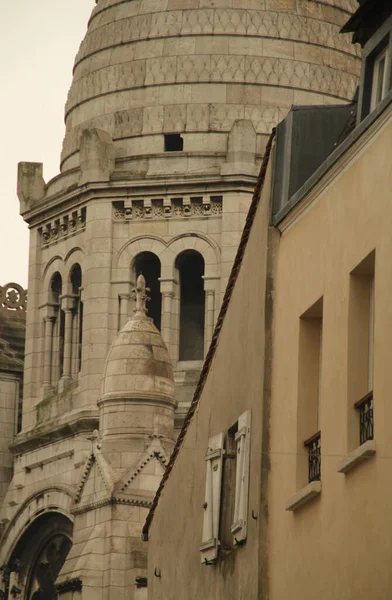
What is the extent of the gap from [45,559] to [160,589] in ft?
118

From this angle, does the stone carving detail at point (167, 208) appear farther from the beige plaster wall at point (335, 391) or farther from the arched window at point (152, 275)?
the beige plaster wall at point (335, 391)

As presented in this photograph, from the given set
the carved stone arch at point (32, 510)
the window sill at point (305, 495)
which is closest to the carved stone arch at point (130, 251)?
the carved stone arch at point (32, 510)

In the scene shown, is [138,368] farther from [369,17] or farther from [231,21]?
[369,17]

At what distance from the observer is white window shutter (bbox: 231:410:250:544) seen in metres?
29.7

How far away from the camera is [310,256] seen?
92.3 ft

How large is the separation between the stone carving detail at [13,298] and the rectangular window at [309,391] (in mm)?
51814

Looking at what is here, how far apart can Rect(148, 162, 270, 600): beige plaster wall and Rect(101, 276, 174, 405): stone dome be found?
18.1m

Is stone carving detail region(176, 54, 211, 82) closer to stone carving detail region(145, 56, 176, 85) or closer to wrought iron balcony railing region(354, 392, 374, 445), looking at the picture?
stone carving detail region(145, 56, 176, 85)

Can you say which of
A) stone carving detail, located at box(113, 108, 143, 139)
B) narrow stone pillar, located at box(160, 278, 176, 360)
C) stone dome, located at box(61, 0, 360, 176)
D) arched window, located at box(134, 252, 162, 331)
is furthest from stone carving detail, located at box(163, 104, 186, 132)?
narrow stone pillar, located at box(160, 278, 176, 360)

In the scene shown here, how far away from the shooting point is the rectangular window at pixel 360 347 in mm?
26000

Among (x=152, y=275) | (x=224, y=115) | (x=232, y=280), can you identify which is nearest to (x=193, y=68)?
(x=224, y=115)

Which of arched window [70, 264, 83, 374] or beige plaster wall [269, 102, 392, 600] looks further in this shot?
arched window [70, 264, 83, 374]

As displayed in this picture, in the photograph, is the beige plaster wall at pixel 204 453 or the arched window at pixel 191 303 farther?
the arched window at pixel 191 303

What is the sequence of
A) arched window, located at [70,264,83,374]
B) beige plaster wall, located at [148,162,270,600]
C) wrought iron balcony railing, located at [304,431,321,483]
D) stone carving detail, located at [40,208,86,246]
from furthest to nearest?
1. stone carving detail, located at [40,208,86,246]
2. arched window, located at [70,264,83,374]
3. beige plaster wall, located at [148,162,270,600]
4. wrought iron balcony railing, located at [304,431,321,483]
